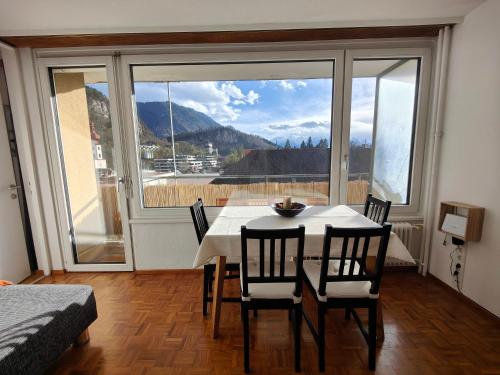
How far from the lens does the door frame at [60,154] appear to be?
8.46 ft

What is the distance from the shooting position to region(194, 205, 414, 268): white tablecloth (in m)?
1.72

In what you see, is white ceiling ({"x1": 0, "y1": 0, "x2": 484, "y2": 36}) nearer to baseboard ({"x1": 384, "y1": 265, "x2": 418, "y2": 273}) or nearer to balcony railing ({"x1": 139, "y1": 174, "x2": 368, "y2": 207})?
balcony railing ({"x1": 139, "y1": 174, "x2": 368, "y2": 207})

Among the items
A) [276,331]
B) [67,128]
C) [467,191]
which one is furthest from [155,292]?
[467,191]

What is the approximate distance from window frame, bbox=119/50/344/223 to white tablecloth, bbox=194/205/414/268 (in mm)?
714

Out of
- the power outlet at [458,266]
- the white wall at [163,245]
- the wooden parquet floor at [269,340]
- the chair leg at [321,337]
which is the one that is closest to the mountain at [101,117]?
the white wall at [163,245]

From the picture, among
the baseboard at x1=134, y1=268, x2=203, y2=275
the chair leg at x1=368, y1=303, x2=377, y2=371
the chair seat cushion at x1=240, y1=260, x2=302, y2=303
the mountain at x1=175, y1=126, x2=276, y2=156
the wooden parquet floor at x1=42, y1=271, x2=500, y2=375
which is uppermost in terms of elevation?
the mountain at x1=175, y1=126, x2=276, y2=156

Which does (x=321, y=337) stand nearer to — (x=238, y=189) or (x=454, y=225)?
(x=454, y=225)

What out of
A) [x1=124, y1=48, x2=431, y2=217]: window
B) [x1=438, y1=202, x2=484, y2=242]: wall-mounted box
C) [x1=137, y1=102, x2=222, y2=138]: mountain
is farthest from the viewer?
[x1=137, y1=102, x2=222, y2=138]: mountain

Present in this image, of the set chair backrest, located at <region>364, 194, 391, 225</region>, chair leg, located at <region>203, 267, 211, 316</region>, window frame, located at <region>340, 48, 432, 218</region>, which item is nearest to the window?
window frame, located at <region>340, 48, 432, 218</region>

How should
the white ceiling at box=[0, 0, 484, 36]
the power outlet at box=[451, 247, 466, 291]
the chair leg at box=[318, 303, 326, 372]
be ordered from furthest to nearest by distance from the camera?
the power outlet at box=[451, 247, 466, 291], the white ceiling at box=[0, 0, 484, 36], the chair leg at box=[318, 303, 326, 372]

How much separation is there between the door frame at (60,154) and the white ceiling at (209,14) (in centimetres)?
36

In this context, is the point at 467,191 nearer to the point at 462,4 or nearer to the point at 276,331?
the point at 462,4

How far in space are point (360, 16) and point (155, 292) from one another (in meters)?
3.27

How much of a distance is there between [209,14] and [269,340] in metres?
2.68
